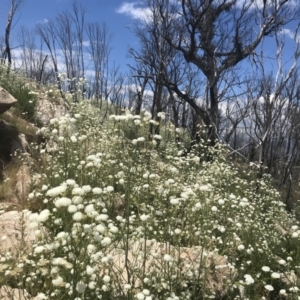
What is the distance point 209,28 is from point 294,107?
8479 mm

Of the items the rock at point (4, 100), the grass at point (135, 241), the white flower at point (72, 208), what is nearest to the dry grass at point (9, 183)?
the grass at point (135, 241)

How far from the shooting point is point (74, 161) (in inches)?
181

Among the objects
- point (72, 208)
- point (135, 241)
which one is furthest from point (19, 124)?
point (72, 208)

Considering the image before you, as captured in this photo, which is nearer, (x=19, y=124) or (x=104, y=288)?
(x=104, y=288)

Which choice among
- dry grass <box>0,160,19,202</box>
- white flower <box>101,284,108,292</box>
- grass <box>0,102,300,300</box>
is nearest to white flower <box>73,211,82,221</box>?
grass <box>0,102,300,300</box>

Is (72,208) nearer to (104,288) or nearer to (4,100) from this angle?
(104,288)

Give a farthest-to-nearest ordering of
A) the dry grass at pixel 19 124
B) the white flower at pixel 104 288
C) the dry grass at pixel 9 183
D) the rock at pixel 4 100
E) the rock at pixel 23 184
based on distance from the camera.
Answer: the dry grass at pixel 19 124 → the rock at pixel 4 100 → the dry grass at pixel 9 183 → the rock at pixel 23 184 → the white flower at pixel 104 288

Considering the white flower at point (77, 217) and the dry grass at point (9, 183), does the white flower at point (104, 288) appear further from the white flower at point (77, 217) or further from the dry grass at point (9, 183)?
the dry grass at point (9, 183)

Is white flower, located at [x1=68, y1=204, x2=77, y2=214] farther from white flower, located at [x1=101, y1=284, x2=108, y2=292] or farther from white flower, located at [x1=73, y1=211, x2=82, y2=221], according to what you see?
white flower, located at [x1=101, y1=284, x2=108, y2=292]

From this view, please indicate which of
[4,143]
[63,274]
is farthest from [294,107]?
[63,274]

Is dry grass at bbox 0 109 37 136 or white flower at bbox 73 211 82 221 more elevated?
dry grass at bbox 0 109 37 136

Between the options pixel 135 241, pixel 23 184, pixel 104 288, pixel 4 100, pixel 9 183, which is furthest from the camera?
pixel 4 100

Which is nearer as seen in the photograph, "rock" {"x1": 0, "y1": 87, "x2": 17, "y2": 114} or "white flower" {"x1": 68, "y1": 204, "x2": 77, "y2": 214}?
"white flower" {"x1": 68, "y1": 204, "x2": 77, "y2": 214}

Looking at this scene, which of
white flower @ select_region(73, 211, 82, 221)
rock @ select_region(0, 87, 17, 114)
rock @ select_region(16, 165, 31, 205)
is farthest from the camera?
rock @ select_region(0, 87, 17, 114)
